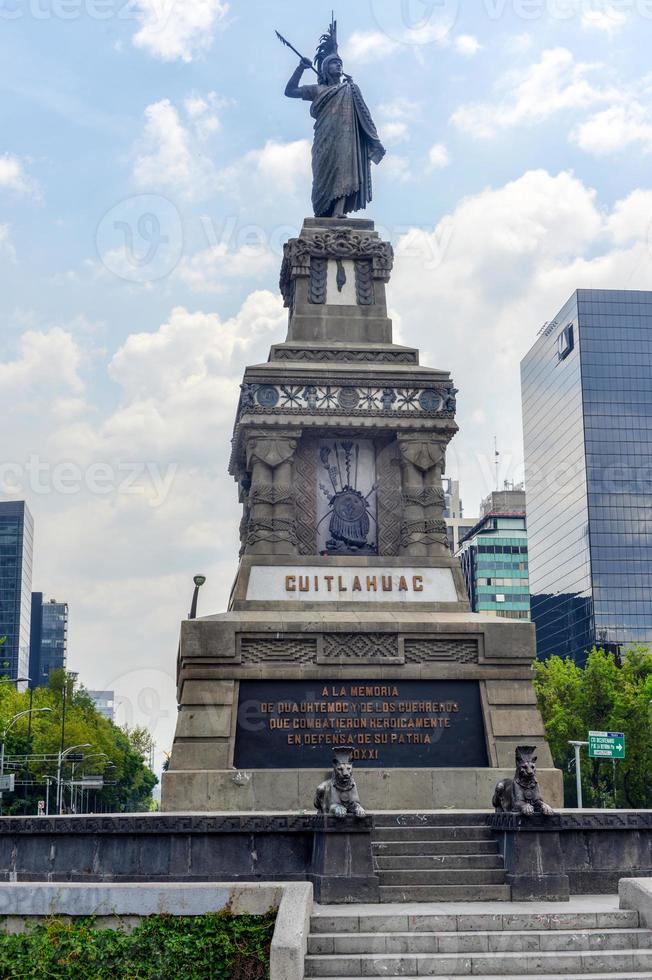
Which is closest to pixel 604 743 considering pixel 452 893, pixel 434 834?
pixel 434 834

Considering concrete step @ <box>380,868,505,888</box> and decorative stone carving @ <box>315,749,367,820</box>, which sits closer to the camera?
decorative stone carving @ <box>315,749,367,820</box>

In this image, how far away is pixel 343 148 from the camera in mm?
34094

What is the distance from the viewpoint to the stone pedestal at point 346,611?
25.7 m

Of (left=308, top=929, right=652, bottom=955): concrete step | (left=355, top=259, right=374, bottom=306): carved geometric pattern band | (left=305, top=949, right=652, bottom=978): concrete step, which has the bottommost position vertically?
(left=305, top=949, right=652, bottom=978): concrete step

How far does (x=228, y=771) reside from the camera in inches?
993

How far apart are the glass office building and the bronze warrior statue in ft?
338

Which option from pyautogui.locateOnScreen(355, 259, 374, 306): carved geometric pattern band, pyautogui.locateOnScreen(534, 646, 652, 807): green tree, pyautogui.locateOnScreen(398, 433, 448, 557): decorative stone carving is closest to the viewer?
pyautogui.locateOnScreen(398, 433, 448, 557): decorative stone carving

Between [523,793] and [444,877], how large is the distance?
6.32ft

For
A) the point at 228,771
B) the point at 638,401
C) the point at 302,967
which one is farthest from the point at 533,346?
the point at 302,967

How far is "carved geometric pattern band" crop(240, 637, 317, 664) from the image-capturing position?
26.7m

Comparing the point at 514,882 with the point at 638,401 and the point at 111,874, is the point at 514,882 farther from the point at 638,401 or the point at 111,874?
the point at 638,401

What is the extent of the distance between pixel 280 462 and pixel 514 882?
13.3 meters

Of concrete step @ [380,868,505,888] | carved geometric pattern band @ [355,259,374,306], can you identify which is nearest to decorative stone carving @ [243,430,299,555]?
carved geometric pattern band @ [355,259,374,306]

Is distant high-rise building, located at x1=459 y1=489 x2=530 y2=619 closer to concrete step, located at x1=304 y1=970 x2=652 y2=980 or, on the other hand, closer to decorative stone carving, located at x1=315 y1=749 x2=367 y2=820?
decorative stone carving, located at x1=315 y1=749 x2=367 y2=820
